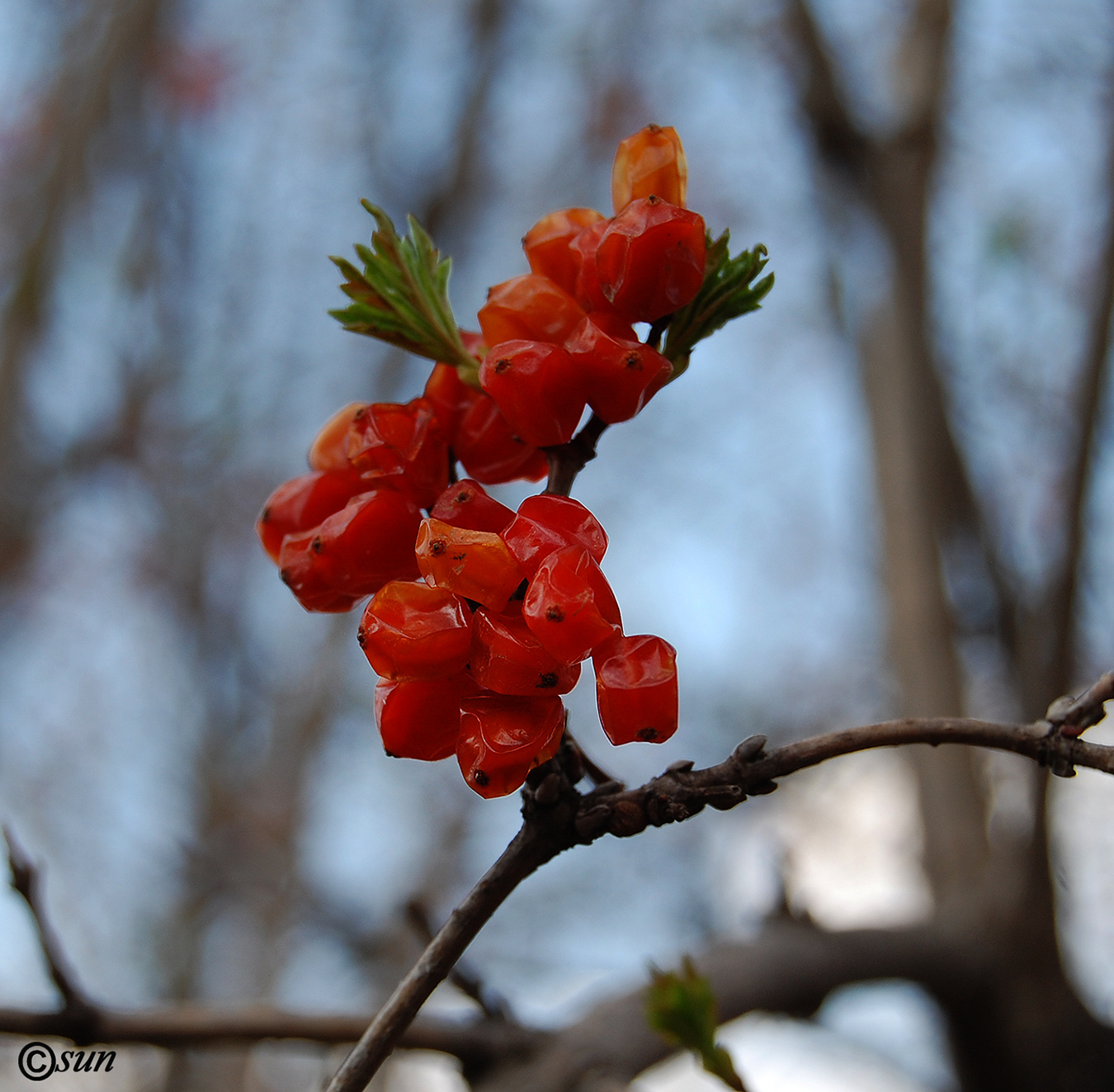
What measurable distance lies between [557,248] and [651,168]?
0.15 meters

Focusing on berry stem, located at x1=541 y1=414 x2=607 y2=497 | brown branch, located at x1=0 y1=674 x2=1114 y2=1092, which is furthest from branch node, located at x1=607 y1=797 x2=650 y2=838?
berry stem, located at x1=541 y1=414 x2=607 y2=497

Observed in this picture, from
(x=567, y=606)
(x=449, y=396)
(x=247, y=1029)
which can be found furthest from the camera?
(x=247, y=1029)

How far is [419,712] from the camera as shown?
1.04 meters

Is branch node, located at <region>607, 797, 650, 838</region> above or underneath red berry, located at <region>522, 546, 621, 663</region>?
underneath

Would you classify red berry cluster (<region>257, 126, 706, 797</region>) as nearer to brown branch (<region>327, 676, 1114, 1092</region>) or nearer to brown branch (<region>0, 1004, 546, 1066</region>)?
brown branch (<region>327, 676, 1114, 1092</region>)

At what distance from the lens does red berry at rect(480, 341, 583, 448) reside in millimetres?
1066

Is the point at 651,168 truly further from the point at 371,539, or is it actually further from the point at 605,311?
the point at 371,539

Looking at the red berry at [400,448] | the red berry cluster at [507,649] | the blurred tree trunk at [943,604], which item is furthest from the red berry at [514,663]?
the blurred tree trunk at [943,604]

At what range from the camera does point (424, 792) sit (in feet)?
26.6

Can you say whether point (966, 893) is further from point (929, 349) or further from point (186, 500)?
point (186, 500)

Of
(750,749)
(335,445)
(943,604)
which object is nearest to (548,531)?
(750,749)

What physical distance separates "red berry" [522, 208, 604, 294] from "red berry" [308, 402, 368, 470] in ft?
1.02

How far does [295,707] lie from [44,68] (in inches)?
172

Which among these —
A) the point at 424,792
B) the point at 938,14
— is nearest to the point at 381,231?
the point at 938,14
